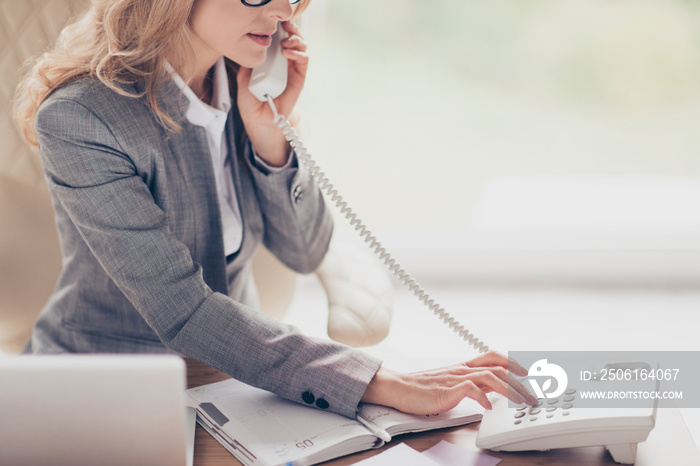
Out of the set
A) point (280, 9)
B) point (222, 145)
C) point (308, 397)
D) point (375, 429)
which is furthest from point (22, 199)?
point (375, 429)

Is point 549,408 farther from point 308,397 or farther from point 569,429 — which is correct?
point 308,397

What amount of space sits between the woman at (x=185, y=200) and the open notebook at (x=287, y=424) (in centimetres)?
2

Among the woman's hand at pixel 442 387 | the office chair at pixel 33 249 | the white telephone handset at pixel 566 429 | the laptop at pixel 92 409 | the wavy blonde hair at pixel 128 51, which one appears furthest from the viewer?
the office chair at pixel 33 249

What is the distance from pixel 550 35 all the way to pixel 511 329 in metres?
1.49

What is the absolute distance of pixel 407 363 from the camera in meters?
1.07

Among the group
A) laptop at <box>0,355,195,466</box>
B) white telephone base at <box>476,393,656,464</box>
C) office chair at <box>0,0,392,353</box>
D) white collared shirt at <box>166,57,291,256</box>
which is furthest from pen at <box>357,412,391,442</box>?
white collared shirt at <box>166,57,291,256</box>

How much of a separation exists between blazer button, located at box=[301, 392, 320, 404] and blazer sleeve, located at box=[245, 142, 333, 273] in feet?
1.86

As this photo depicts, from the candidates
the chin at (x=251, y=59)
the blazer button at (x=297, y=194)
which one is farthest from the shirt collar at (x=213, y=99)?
the blazer button at (x=297, y=194)

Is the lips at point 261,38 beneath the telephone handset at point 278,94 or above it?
above

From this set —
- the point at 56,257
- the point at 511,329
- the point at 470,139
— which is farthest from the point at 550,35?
the point at 56,257

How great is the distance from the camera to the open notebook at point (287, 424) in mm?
829

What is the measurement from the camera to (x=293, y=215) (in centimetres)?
145

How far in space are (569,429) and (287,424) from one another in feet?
1.17

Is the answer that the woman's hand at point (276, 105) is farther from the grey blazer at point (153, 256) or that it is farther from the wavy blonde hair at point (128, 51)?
the wavy blonde hair at point (128, 51)
